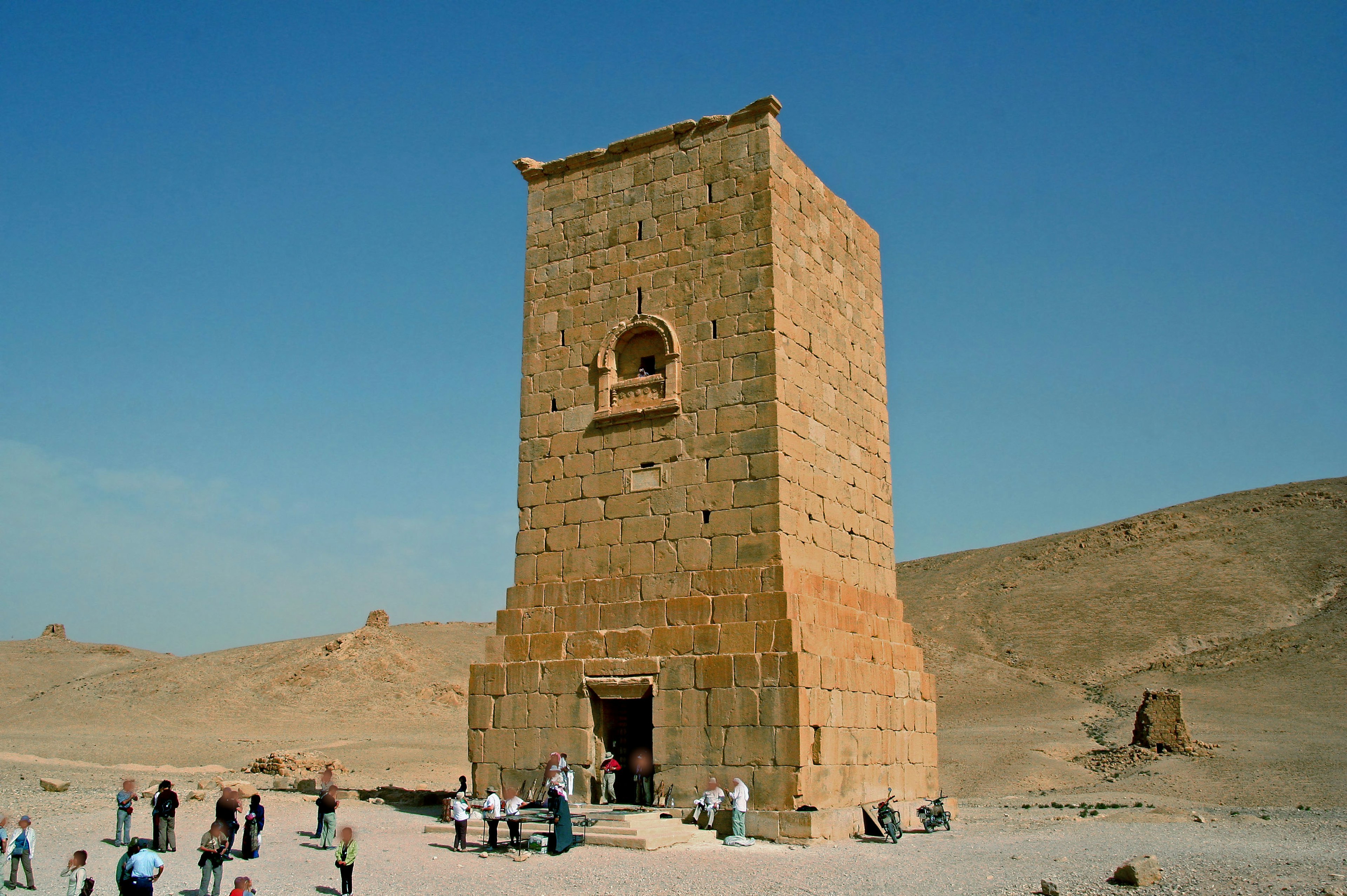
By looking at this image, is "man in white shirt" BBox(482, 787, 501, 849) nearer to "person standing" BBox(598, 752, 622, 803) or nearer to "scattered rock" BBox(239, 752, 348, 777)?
"person standing" BBox(598, 752, 622, 803)

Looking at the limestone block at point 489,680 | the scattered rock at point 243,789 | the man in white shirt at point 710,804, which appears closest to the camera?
the man in white shirt at point 710,804

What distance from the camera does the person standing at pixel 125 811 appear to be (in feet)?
40.8

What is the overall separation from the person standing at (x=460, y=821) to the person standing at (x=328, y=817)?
1524 millimetres

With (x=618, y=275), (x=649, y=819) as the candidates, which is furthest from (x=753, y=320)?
(x=649, y=819)

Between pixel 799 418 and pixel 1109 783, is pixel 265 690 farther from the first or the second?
pixel 799 418

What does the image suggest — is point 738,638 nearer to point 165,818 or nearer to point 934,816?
point 934,816

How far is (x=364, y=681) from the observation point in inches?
1601

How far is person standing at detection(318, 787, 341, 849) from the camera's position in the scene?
12.4m

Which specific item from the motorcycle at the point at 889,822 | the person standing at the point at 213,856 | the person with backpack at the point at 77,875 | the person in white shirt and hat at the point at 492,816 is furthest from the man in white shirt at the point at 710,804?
the person with backpack at the point at 77,875

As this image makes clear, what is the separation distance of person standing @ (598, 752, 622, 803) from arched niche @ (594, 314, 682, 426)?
14.4 ft

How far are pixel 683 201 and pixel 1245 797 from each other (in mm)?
16333

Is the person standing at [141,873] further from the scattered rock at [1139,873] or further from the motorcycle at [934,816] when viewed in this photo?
the motorcycle at [934,816]

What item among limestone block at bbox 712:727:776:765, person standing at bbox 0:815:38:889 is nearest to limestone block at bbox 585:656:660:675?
limestone block at bbox 712:727:776:765

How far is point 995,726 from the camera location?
32.5 m
